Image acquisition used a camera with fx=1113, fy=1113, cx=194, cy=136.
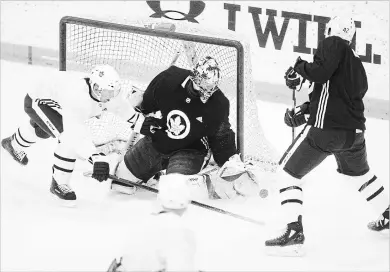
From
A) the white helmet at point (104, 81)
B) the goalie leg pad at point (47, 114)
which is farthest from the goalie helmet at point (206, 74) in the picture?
the goalie leg pad at point (47, 114)

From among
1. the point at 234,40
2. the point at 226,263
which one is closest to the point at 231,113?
the point at 234,40

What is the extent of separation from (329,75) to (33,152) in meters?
1.98

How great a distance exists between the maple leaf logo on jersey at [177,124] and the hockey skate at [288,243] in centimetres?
75

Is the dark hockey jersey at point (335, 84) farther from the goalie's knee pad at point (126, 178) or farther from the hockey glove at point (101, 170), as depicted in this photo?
the goalie's knee pad at point (126, 178)

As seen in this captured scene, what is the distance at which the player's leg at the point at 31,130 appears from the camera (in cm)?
543

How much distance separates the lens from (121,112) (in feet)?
17.7

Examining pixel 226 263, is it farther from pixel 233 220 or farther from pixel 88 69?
pixel 88 69

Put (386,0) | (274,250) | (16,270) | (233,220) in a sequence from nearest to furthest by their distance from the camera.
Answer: (16,270)
(274,250)
(233,220)
(386,0)

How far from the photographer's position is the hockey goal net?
561 centimetres

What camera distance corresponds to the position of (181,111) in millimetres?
5270

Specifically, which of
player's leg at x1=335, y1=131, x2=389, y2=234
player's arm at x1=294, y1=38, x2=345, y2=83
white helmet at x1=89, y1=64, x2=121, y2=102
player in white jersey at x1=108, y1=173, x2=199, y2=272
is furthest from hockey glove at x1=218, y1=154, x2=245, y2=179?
player in white jersey at x1=108, y1=173, x2=199, y2=272

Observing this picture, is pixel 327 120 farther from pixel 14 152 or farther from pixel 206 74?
pixel 14 152

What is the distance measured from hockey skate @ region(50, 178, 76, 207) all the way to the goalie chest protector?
1.59 ft

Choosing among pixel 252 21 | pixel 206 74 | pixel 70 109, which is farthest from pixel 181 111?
pixel 252 21
